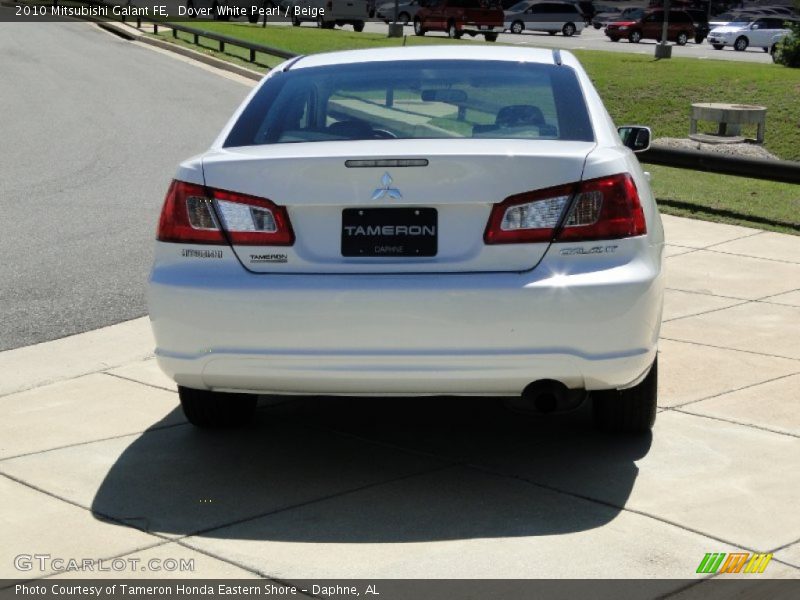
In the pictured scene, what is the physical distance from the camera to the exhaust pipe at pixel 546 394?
5148mm

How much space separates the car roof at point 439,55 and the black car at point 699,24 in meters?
62.1

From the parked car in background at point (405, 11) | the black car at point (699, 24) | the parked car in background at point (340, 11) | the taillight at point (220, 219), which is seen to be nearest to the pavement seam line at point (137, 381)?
the taillight at point (220, 219)

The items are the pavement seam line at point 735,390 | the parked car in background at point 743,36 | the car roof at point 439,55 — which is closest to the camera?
the car roof at point 439,55

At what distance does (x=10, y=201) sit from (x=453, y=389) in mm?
9395

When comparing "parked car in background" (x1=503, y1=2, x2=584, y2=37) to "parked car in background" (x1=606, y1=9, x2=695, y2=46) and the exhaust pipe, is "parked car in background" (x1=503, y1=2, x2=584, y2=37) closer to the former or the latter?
"parked car in background" (x1=606, y1=9, x2=695, y2=46)

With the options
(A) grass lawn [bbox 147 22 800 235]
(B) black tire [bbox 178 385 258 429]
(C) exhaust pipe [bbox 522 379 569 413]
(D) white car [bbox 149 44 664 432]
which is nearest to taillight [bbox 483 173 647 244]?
(D) white car [bbox 149 44 664 432]

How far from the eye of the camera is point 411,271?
5066 millimetres

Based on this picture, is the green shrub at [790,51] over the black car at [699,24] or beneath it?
over

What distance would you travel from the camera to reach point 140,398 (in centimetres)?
670

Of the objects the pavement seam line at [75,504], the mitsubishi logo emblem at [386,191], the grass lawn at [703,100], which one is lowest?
the grass lawn at [703,100]

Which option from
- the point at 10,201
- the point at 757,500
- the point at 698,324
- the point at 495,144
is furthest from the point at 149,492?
the point at 10,201

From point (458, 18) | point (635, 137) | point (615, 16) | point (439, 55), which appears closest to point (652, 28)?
point (458, 18)

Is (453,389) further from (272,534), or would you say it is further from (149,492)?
(149,492)

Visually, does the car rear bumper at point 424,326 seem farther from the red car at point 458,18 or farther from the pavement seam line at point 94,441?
the red car at point 458,18
